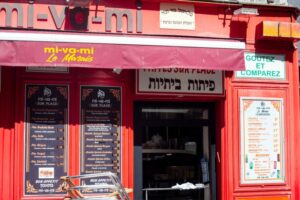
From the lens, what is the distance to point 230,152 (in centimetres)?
890

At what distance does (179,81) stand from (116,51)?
57.9 inches

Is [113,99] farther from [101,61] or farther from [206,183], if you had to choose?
[206,183]

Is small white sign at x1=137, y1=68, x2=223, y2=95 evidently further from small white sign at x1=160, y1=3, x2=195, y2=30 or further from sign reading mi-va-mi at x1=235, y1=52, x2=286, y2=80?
small white sign at x1=160, y1=3, x2=195, y2=30

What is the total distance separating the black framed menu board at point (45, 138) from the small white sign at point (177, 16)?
1975mm

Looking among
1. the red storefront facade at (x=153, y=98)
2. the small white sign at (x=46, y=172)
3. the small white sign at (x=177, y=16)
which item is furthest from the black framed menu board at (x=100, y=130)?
the small white sign at (x=177, y=16)

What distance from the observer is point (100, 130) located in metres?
8.43

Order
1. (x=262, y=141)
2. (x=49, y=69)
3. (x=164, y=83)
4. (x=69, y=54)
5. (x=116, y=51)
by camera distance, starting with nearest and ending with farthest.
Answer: (x=69, y=54) < (x=116, y=51) < (x=49, y=69) < (x=164, y=83) < (x=262, y=141)

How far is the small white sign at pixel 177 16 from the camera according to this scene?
874cm

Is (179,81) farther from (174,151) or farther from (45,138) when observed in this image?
(45,138)

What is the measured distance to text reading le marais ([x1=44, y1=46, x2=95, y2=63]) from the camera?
7547 millimetres

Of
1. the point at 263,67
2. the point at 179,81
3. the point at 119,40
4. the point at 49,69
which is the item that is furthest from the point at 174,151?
the point at 49,69

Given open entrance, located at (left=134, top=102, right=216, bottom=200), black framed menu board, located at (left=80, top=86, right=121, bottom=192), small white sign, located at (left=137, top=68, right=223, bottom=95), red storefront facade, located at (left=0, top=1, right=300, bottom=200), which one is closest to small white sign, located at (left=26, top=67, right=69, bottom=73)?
red storefront facade, located at (left=0, top=1, right=300, bottom=200)

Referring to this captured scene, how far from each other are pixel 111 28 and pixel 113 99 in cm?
111

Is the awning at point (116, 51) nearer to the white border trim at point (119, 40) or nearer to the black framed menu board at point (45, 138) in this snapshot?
the white border trim at point (119, 40)
